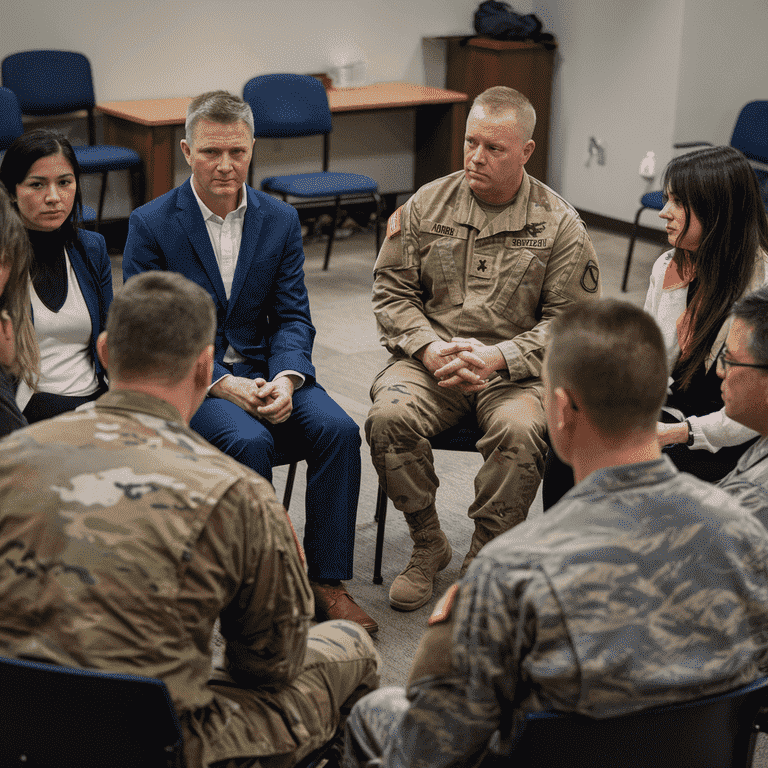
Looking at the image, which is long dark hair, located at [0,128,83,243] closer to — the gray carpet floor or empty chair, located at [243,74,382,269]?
the gray carpet floor

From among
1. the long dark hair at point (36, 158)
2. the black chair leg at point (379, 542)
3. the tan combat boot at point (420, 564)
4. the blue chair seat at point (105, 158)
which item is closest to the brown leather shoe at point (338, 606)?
the tan combat boot at point (420, 564)

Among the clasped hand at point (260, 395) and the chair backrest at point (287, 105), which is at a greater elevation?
the chair backrest at point (287, 105)

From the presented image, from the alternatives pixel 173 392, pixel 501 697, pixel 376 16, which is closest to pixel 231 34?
pixel 376 16

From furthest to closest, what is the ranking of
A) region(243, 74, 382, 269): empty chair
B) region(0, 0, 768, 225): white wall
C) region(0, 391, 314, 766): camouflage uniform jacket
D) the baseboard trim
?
1. the baseboard trim
2. region(0, 0, 768, 225): white wall
3. region(243, 74, 382, 269): empty chair
4. region(0, 391, 314, 766): camouflage uniform jacket

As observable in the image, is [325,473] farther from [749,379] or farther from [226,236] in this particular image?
[749,379]

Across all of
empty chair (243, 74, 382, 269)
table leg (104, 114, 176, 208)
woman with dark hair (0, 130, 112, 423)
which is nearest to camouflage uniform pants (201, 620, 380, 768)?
woman with dark hair (0, 130, 112, 423)

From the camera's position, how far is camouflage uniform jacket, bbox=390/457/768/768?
1162mm

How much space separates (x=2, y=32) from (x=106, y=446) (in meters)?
5.09

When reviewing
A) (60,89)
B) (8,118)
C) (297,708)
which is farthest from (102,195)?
(297,708)

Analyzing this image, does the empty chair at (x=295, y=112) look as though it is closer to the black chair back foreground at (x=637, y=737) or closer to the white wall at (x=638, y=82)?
the white wall at (x=638, y=82)

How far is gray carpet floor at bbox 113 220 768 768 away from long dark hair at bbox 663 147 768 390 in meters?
0.94

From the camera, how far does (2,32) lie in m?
5.61

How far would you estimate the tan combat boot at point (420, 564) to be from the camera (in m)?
2.65

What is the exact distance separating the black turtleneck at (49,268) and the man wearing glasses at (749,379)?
1.67 m
